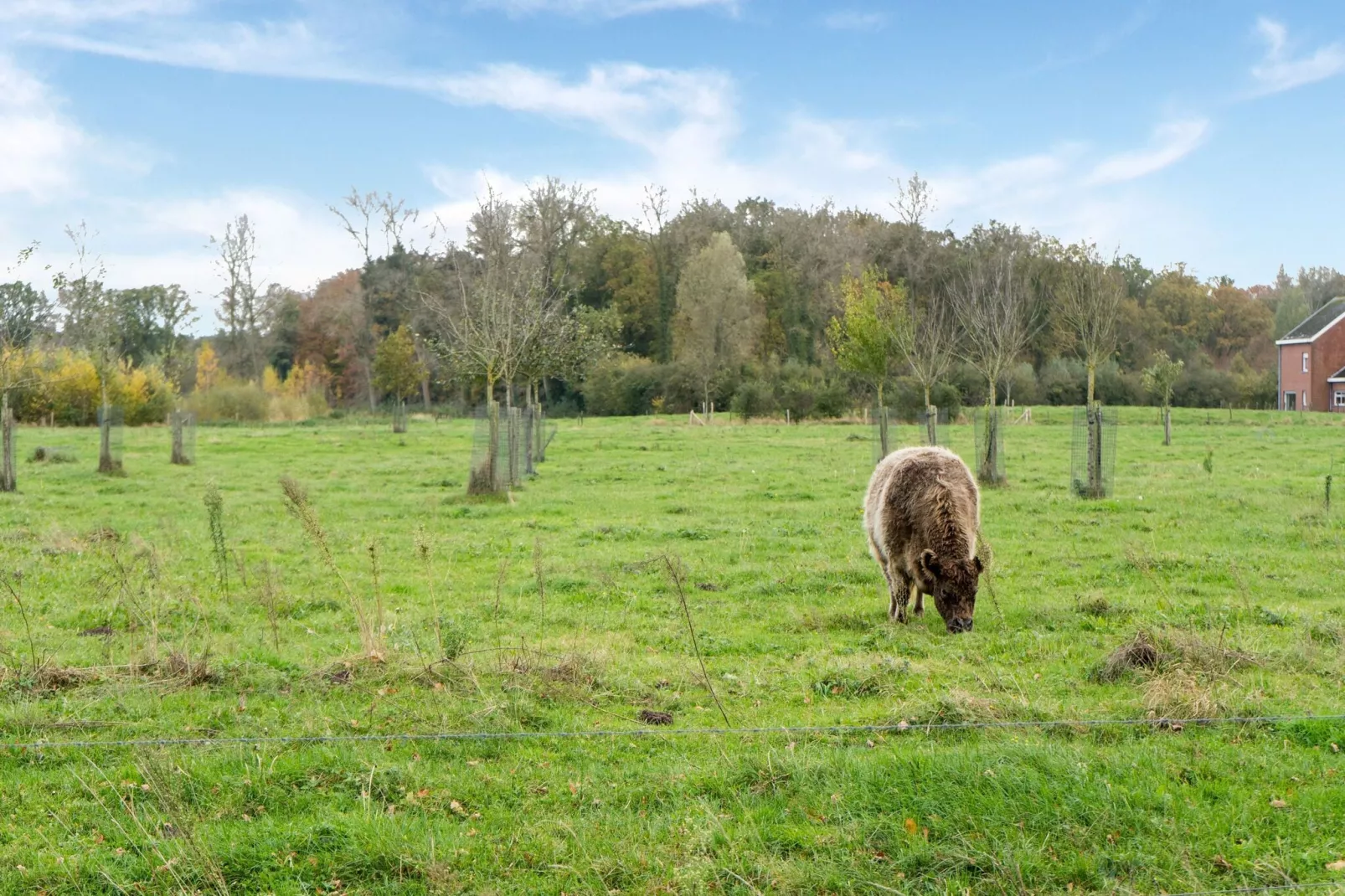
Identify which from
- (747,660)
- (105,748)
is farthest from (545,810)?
(747,660)

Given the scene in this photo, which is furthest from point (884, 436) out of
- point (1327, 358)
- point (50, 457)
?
point (1327, 358)

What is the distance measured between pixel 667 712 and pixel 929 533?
4.11 metres

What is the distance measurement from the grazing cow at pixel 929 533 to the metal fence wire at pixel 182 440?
24897 mm

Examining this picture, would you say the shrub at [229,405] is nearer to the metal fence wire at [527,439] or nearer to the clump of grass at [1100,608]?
the metal fence wire at [527,439]

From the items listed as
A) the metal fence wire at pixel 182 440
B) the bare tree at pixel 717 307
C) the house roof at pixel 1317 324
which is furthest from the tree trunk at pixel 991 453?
the house roof at pixel 1317 324

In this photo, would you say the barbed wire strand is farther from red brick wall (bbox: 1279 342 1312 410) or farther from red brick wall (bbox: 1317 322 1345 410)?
red brick wall (bbox: 1317 322 1345 410)

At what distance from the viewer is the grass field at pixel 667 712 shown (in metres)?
5.16

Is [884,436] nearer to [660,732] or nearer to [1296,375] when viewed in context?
[660,732]

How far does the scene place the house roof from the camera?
67.8 m

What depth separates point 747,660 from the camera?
30.0ft

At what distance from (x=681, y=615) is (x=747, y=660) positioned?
6.35 ft

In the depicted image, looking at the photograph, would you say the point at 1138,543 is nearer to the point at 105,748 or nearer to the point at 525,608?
the point at 525,608

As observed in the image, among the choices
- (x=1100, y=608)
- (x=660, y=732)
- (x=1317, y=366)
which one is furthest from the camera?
(x=1317, y=366)

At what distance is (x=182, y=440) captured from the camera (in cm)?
3088
